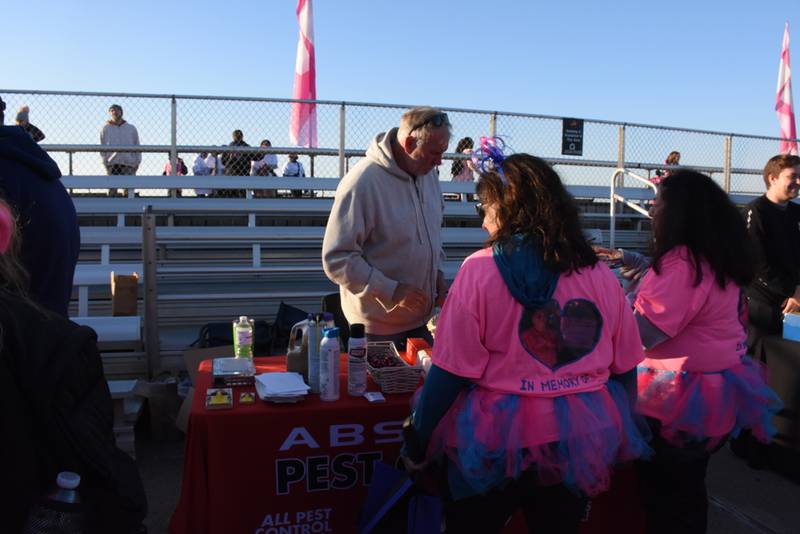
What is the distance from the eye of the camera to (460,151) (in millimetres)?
8477

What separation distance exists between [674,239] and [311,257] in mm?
5070

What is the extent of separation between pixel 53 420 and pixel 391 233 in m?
1.93

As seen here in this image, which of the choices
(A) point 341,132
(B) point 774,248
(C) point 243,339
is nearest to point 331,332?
(C) point 243,339

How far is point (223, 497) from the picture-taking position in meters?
2.11

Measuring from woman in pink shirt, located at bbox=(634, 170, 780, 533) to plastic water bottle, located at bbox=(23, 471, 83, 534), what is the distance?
180 cm

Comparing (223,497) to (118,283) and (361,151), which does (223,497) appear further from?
(361,151)

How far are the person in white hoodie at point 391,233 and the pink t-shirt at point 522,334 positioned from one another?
1.04 m

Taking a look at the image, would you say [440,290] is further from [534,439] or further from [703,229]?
[534,439]

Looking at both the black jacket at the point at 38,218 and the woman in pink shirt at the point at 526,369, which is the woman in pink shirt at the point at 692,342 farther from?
the black jacket at the point at 38,218

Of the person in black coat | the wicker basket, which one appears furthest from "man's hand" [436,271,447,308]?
the person in black coat

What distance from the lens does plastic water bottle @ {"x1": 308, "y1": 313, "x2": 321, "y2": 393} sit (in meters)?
2.35

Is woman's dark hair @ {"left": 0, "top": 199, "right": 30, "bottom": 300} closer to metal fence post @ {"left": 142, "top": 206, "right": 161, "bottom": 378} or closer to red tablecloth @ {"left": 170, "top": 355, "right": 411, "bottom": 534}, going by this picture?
red tablecloth @ {"left": 170, "top": 355, "right": 411, "bottom": 534}

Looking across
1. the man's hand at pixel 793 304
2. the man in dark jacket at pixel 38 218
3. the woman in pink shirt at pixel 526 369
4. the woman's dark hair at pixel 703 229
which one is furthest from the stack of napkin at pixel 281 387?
the man's hand at pixel 793 304

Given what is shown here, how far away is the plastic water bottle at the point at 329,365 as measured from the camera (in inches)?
87.5
